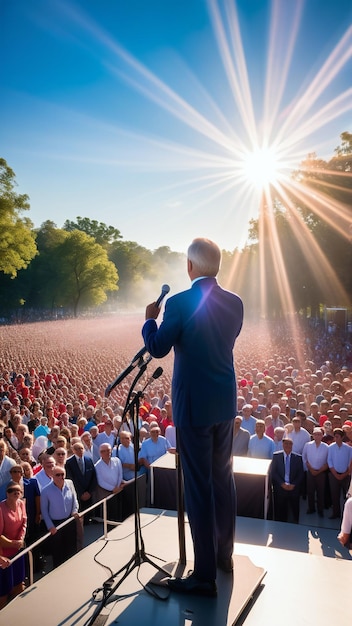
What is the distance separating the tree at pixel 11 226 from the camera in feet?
61.8

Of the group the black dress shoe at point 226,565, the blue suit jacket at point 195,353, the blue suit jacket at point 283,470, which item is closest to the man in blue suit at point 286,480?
the blue suit jacket at point 283,470

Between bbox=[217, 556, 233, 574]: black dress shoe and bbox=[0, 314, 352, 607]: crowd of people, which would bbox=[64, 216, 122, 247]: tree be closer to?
bbox=[0, 314, 352, 607]: crowd of people

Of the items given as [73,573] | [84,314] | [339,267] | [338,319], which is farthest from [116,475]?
[84,314]

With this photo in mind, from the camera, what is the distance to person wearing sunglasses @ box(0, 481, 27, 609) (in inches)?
182

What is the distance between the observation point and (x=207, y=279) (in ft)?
9.24

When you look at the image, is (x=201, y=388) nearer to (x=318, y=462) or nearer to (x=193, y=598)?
(x=193, y=598)

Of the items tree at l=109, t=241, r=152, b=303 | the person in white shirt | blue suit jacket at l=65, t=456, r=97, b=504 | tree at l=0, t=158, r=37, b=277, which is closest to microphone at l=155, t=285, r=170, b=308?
blue suit jacket at l=65, t=456, r=97, b=504

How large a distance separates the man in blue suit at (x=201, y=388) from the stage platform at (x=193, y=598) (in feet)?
0.51

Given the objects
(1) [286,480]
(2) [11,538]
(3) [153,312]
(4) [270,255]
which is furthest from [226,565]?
(4) [270,255]

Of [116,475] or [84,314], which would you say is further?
[84,314]

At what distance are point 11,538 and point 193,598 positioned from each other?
2.77m

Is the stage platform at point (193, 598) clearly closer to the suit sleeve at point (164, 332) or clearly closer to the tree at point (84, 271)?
the suit sleeve at point (164, 332)

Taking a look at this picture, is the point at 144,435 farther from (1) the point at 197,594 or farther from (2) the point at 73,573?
(1) the point at 197,594

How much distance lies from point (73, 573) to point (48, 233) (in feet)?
161
